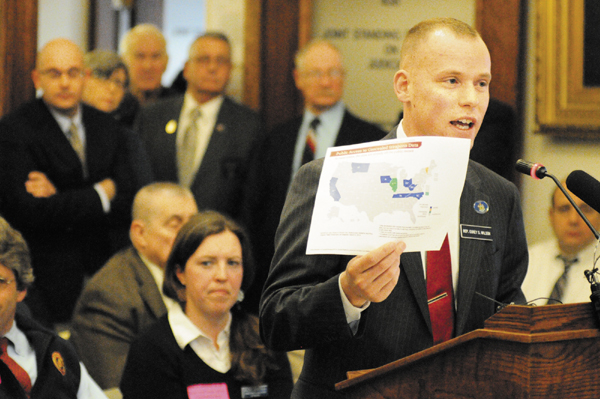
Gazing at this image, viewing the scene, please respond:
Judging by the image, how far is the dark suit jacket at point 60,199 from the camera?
381 centimetres

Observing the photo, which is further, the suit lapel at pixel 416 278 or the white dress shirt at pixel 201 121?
the white dress shirt at pixel 201 121

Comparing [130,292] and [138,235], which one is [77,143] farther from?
[130,292]

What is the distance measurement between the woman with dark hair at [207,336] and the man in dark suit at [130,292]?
15.4 inches

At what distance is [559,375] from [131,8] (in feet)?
22.4

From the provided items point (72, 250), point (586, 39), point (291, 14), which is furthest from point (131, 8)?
point (586, 39)

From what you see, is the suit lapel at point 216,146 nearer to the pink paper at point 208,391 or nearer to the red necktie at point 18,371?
the pink paper at point 208,391

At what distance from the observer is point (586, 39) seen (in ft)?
13.6

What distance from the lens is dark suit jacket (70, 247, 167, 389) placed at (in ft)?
11.1

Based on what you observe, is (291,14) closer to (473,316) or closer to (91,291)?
(91,291)

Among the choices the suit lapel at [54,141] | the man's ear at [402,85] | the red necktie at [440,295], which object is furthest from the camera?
the suit lapel at [54,141]

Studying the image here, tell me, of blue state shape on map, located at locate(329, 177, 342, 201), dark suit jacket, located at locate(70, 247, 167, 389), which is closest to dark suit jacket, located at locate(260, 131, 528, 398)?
blue state shape on map, located at locate(329, 177, 342, 201)

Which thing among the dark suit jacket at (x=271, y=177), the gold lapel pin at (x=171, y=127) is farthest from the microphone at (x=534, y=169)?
the gold lapel pin at (x=171, y=127)

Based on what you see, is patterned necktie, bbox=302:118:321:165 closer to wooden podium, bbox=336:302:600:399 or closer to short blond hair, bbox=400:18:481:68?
short blond hair, bbox=400:18:481:68

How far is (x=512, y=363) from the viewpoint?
1.42 m
